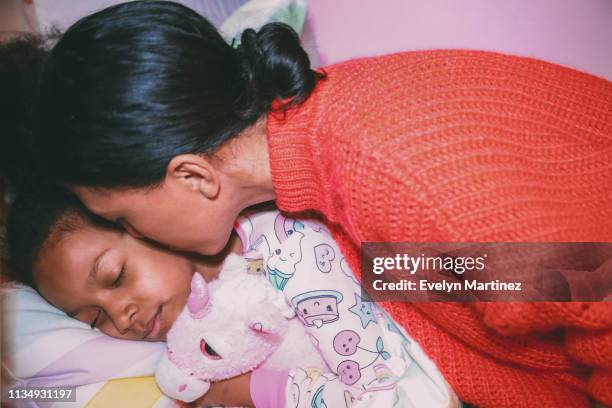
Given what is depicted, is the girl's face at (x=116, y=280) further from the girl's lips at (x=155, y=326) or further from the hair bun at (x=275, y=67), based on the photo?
the hair bun at (x=275, y=67)

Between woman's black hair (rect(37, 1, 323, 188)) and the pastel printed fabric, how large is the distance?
0.94 feet

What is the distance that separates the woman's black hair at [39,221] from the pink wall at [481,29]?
2.72 feet

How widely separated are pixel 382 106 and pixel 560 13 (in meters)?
0.84

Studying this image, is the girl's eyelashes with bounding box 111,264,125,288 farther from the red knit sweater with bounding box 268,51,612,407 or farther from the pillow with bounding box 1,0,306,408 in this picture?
the red knit sweater with bounding box 268,51,612,407

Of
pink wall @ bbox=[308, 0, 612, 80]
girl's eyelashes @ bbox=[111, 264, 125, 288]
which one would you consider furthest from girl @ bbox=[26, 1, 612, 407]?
pink wall @ bbox=[308, 0, 612, 80]

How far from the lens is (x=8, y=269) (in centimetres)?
103

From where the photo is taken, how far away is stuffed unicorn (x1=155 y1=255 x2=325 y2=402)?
875 millimetres

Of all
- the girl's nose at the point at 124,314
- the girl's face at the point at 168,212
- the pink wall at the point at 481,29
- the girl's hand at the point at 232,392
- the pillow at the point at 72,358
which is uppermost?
the pink wall at the point at 481,29

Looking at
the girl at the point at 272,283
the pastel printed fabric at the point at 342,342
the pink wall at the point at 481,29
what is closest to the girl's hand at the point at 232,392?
the girl at the point at 272,283

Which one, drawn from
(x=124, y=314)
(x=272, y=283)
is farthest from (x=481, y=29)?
(x=124, y=314)

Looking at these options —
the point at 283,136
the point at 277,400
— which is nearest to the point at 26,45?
the point at 283,136

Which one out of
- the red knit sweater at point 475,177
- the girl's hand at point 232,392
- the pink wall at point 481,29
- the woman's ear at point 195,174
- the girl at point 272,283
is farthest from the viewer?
the pink wall at point 481,29

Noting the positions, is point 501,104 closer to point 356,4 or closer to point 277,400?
point 277,400

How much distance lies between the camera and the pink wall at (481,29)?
1.18m
